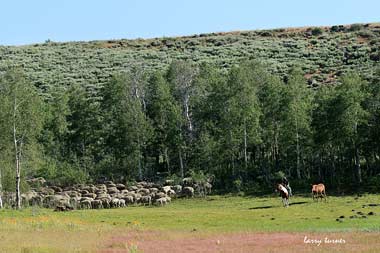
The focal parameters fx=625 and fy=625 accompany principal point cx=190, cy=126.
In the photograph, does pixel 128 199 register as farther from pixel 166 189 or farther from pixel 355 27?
pixel 355 27

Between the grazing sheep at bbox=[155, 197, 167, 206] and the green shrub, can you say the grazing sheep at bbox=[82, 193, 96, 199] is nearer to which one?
the grazing sheep at bbox=[155, 197, 167, 206]

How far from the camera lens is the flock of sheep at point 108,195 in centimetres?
5474

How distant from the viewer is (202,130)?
7062 cm

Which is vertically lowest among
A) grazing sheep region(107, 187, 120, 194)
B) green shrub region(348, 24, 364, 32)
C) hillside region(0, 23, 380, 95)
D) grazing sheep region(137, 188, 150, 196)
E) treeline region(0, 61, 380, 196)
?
grazing sheep region(137, 188, 150, 196)

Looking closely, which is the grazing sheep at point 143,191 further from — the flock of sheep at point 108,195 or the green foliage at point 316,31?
the green foliage at point 316,31

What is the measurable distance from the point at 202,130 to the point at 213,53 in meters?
69.2

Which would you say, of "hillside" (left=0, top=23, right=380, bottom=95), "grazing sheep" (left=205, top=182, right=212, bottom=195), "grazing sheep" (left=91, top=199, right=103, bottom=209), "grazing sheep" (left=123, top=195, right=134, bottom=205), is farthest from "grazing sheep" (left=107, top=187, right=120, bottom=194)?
"hillside" (left=0, top=23, right=380, bottom=95)

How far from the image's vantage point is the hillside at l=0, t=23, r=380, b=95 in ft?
378

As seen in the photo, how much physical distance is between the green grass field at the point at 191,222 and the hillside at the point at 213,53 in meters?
55.3

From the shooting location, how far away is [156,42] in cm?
15575

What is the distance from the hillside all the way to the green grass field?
5533cm

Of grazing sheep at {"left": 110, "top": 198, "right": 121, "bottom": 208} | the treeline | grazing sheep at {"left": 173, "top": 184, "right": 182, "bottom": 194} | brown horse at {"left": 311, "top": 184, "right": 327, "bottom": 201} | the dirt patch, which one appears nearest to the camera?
the dirt patch

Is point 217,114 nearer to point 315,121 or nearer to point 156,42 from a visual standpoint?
point 315,121

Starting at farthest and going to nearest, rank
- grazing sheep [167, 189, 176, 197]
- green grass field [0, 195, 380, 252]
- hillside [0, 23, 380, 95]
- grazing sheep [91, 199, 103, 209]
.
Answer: hillside [0, 23, 380, 95] < grazing sheep [167, 189, 176, 197] < grazing sheep [91, 199, 103, 209] < green grass field [0, 195, 380, 252]
